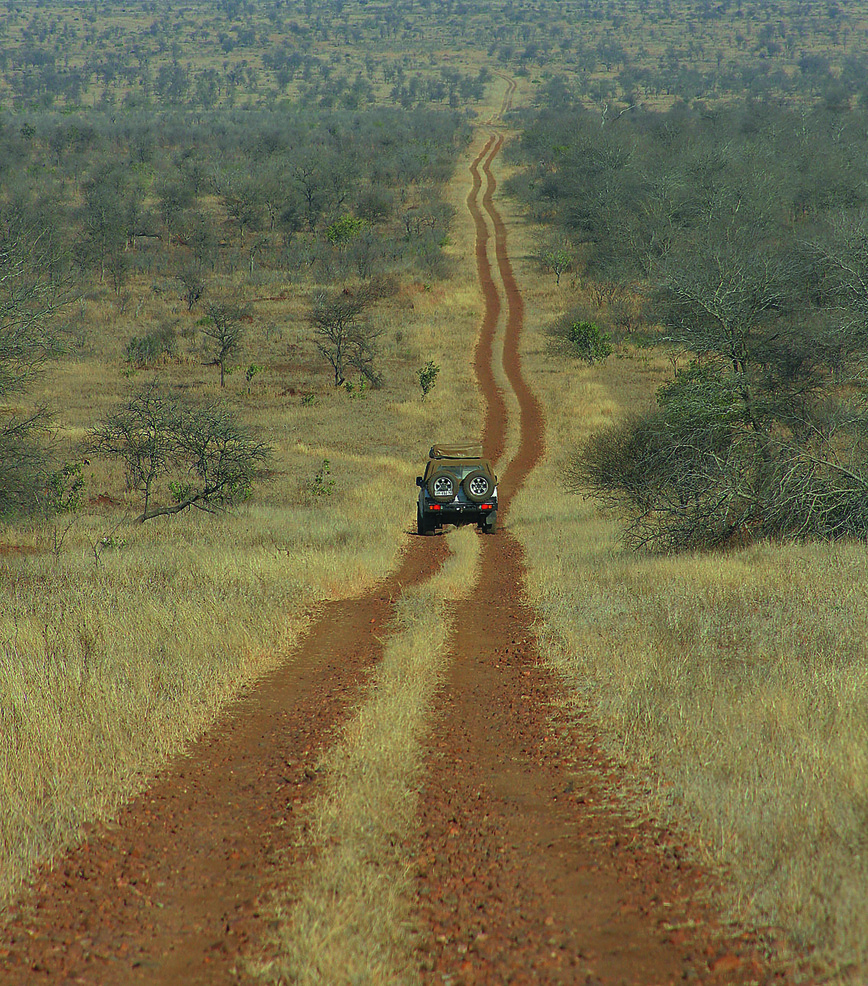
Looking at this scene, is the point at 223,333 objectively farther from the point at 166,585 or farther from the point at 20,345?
the point at 166,585

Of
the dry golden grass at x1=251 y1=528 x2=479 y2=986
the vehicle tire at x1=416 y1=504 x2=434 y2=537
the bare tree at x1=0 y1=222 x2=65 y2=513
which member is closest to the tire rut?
the dry golden grass at x1=251 y1=528 x2=479 y2=986

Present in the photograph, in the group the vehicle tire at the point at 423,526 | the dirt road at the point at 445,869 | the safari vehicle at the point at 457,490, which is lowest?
the vehicle tire at the point at 423,526

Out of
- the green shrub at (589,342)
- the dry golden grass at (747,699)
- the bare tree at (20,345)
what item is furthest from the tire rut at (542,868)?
the green shrub at (589,342)

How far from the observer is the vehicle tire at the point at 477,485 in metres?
17.9

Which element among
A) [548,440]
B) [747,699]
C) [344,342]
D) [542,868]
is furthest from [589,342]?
[542,868]

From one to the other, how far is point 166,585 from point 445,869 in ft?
27.2

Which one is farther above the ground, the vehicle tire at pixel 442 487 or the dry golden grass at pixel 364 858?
the dry golden grass at pixel 364 858

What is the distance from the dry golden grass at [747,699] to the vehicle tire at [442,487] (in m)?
3.25

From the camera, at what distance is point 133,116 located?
4579 inches

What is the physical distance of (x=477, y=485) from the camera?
59.2 ft

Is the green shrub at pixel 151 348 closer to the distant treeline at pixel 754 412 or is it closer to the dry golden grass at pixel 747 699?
the distant treeline at pixel 754 412

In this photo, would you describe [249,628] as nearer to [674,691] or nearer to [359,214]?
[674,691]

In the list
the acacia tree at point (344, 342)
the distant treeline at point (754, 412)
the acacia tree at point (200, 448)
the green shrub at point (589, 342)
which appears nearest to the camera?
the distant treeline at point (754, 412)

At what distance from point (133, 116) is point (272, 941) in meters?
130
